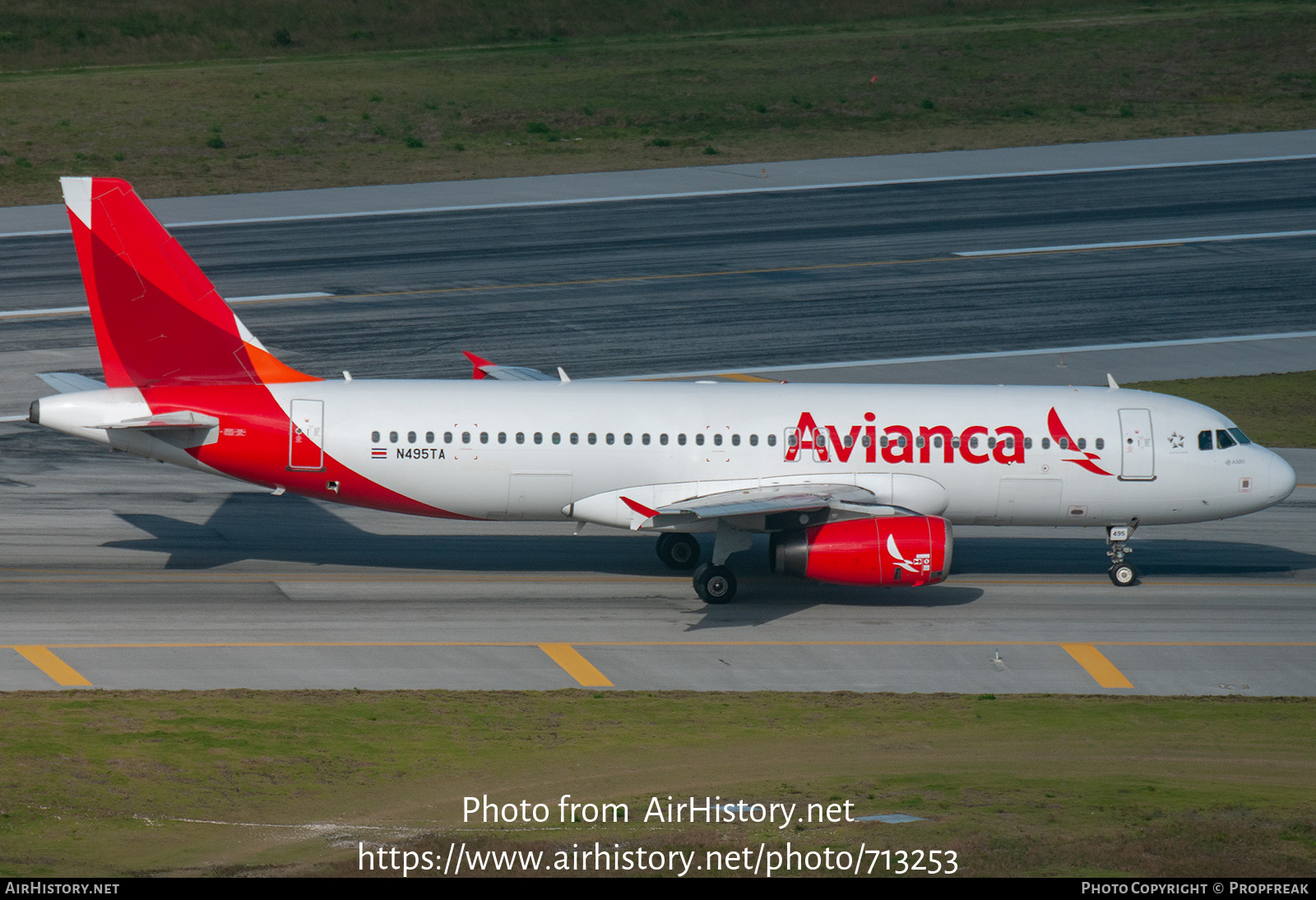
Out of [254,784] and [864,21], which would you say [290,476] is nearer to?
[254,784]

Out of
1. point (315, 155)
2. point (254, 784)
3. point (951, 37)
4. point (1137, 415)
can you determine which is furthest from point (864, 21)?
point (254, 784)

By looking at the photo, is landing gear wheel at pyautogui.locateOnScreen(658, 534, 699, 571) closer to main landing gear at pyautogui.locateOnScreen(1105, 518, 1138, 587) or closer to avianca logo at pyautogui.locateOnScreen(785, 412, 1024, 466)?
avianca logo at pyautogui.locateOnScreen(785, 412, 1024, 466)

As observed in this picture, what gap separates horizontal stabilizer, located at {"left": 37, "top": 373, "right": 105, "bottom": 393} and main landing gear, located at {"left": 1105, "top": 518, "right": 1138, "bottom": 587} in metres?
22.4

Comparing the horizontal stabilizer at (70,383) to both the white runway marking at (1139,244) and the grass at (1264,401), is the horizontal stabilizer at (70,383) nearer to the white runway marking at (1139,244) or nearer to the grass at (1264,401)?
the grass at (1264,401)

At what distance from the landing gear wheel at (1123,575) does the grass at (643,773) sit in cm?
683

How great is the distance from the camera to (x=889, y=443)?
33.9m

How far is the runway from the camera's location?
3030 cm

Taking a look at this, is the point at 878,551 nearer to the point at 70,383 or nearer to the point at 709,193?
the point at 70,383

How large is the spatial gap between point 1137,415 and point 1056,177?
151ft

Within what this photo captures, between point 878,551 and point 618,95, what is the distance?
6245cm

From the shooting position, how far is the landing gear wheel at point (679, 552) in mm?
36125

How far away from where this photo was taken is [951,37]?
10331 cm

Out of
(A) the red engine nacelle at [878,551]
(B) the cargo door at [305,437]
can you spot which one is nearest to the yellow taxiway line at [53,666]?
(B) the cargo door at [305,437]

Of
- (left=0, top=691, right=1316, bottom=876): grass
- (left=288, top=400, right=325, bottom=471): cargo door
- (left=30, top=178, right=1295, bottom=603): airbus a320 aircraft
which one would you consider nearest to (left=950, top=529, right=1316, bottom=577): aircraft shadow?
(left=30, top=178, right=1295, bottom=603): airbus a320 aircraft
